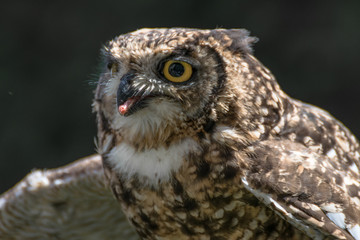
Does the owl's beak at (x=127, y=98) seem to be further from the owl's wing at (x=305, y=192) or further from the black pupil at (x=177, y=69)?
the owl's wing at (x=305, y=192)

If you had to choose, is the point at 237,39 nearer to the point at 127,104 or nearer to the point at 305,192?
the point at 127,104

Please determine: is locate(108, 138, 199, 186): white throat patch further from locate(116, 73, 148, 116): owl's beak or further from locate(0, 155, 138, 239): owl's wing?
locate(0, 155, 138, 239): owl's wing

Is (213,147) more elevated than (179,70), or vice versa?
(179,70)

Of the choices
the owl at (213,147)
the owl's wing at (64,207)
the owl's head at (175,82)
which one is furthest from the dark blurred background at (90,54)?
the owl's head at (175,82)

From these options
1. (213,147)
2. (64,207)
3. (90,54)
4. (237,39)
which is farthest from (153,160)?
(90,54)

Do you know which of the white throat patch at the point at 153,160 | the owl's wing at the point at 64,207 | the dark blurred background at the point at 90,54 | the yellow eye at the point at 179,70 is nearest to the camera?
the yellow eye at the point at 179,70
